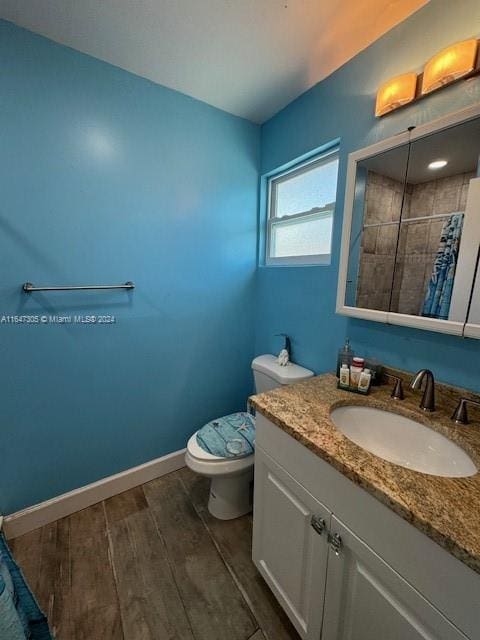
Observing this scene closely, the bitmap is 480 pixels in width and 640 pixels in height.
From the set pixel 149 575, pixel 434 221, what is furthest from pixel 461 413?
pixel 149 575

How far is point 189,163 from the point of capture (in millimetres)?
1588

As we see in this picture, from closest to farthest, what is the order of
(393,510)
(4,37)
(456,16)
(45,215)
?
(393,510) → (456,16) → (4,37) → (45,215)

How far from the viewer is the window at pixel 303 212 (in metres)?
1.54

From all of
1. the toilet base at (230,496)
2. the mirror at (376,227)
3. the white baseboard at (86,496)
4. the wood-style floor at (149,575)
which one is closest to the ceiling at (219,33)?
the mirror at (376,227)

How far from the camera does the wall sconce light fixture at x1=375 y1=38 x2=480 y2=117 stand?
2.87ft

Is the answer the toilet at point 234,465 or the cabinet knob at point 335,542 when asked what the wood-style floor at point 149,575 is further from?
the cabinet knob at point 335,542

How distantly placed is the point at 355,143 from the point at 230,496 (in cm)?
193

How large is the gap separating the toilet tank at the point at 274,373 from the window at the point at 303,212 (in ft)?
2.15

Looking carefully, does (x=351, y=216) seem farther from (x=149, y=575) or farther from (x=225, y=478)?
(x=149, y=575)

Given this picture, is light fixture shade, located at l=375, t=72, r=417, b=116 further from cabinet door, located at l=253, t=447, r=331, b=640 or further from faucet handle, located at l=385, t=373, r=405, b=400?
cabinet door, located at l=253, t=447, r=331, b=640

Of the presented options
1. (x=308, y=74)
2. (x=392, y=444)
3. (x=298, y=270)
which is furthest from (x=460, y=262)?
(x=308, y=74)

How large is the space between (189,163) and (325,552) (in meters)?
1.90

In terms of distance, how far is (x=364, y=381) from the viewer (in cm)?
108

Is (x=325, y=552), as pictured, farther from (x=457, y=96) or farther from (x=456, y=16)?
(x=456, y=16)
